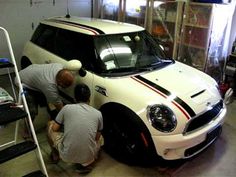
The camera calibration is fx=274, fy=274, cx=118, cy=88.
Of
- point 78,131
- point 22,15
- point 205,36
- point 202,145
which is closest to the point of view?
point 78,131

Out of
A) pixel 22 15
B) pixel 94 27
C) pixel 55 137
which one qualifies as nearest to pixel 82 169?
pixel 55 137

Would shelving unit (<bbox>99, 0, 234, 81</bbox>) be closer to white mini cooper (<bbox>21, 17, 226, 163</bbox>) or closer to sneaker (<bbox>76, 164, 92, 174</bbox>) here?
white mini cooper (<bbox>21, 17, 226, 163</bbox>)

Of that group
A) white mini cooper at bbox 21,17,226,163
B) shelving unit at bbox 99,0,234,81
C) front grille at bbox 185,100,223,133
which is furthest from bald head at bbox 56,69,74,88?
shelving unit at bbox 99,0,234,81

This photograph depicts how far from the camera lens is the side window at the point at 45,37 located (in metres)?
4.15

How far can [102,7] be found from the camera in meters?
6.73

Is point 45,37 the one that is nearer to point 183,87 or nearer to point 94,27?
point 94,27

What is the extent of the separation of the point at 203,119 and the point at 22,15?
4.50 meters

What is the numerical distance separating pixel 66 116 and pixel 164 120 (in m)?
0.99

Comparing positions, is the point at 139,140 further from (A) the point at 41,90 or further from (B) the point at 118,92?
(A) the point at 41,90

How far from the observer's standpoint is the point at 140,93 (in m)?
2.91

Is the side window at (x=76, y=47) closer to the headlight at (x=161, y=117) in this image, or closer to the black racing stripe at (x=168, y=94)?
the black racing stripe at (x=168, y=94)

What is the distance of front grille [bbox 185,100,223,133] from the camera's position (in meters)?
2.85

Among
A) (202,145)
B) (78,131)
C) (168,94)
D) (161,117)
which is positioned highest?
(168,94)

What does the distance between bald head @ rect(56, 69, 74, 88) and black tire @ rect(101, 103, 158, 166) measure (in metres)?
0.50
